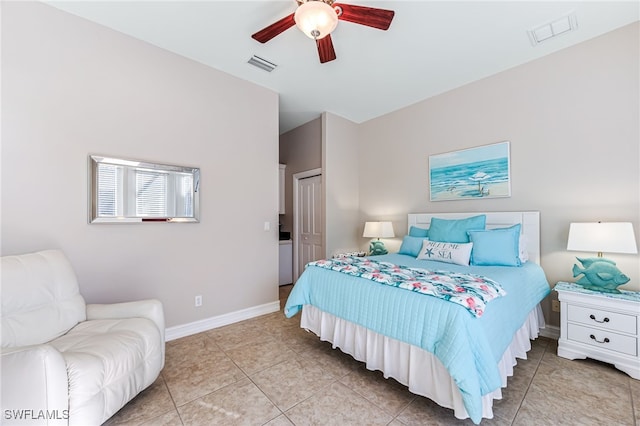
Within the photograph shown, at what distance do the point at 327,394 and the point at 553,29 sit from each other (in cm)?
352

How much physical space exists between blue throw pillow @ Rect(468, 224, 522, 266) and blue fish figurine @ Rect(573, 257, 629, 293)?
0.46 m

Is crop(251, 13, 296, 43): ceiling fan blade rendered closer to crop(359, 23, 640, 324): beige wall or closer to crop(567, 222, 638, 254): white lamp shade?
crop(359, 23, 640, 324): beige wall

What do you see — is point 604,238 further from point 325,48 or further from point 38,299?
point 38,299

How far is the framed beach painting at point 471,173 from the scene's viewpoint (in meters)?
2.97

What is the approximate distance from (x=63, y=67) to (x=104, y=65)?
0.93ft

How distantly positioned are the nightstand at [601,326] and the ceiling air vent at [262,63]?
3.51 metres

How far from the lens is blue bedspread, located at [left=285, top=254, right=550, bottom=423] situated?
1.36 m

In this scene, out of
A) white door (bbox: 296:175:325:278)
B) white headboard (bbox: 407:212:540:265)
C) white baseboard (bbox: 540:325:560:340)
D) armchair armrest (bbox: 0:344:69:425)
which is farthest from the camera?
white door (bbox: 296:175:325:278)

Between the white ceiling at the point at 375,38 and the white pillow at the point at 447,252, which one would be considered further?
the white pillow at the point at 447,252

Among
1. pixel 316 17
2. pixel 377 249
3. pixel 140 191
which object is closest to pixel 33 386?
pixel 140 191

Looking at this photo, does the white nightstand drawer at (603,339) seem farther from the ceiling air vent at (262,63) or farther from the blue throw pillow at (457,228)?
the ceiling air vent at (262,63)

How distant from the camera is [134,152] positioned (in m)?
2.44

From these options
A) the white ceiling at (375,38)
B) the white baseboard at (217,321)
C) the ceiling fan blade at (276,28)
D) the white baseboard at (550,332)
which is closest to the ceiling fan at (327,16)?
the ceiling fan blade at (276,28)

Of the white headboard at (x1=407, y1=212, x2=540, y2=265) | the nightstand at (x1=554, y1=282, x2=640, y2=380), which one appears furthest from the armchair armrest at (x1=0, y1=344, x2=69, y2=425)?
the white headboard at (x1=407, y1=212, x2=540, y2=265)
